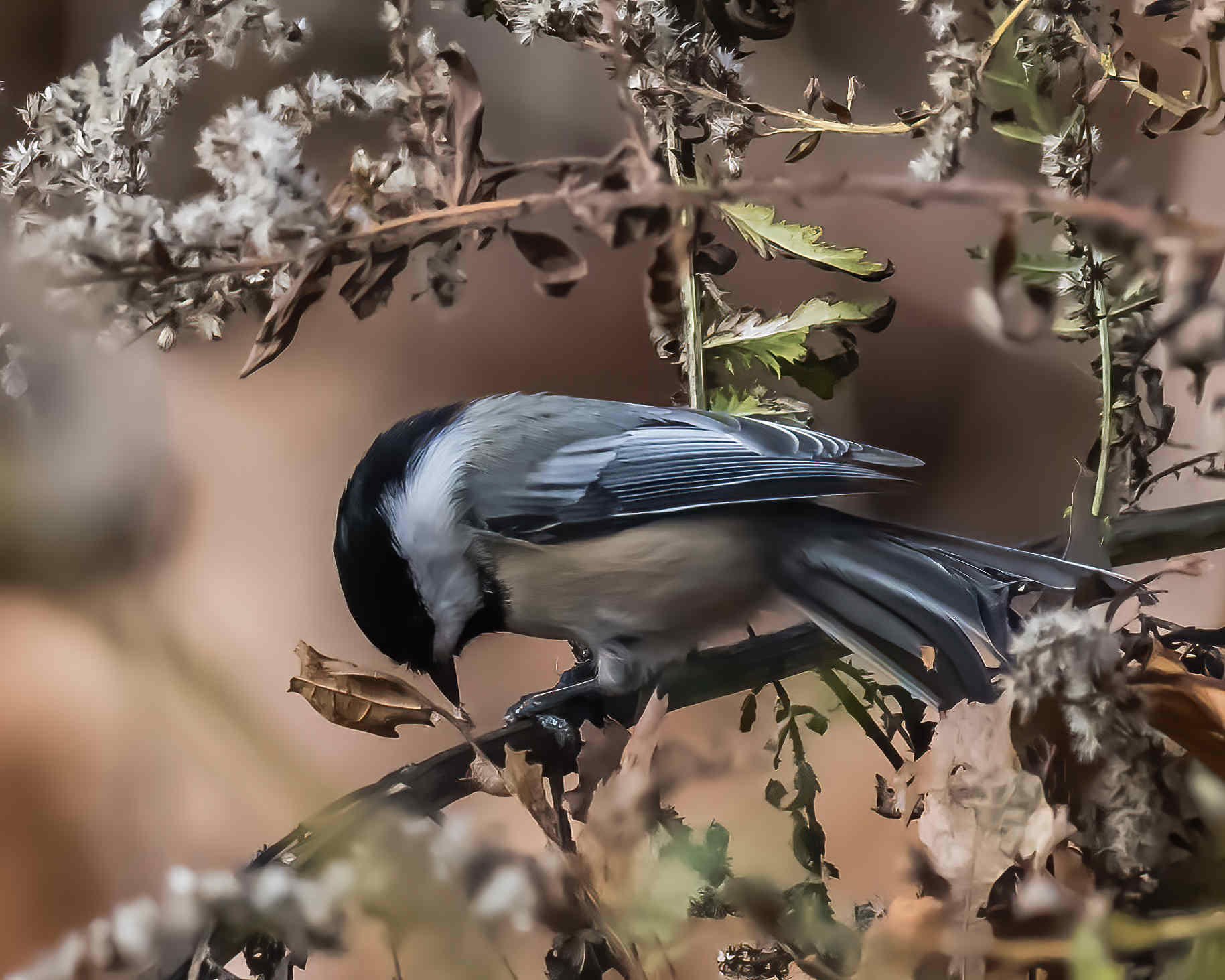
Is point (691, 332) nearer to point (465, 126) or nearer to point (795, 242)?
point (795, 242)

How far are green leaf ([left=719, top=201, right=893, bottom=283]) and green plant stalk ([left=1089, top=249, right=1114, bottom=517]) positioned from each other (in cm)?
10

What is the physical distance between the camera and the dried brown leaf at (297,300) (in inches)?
11.7

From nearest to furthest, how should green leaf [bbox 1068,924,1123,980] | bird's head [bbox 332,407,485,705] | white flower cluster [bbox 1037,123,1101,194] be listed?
green leaf [bbox 1068,924,1123,980]
white flower cluster [bbox 1037,123,1101,194]
bird's head [bbox 332,407,485,705]

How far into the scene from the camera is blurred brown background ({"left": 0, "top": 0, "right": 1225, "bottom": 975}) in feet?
1.74

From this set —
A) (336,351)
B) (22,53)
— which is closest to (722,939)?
(336,351)

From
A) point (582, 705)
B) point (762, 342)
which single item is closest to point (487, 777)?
point (582, 705)

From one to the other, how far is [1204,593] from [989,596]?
0.45 ft

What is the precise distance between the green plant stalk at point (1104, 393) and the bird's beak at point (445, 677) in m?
0.32

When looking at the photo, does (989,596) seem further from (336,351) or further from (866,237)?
(336,351)

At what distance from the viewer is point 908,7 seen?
0.42 metres

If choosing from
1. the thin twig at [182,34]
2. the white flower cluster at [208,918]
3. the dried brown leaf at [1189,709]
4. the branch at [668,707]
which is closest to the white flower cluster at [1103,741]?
the dried brown leaf at [1189,709]

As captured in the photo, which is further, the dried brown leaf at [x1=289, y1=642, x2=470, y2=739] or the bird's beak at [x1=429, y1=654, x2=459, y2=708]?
the bird's beak at [x1=429, y1=654, x2=459, y2=708]

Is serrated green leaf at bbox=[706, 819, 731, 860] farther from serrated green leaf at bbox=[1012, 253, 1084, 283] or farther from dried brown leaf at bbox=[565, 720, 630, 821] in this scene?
serrated green leaf at bbox=[1012, 253, 1084, 283]

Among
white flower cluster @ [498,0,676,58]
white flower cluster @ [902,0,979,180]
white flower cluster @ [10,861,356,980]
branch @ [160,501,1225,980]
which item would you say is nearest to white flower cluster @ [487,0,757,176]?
white flower cluster @ [498,0,676,58]
